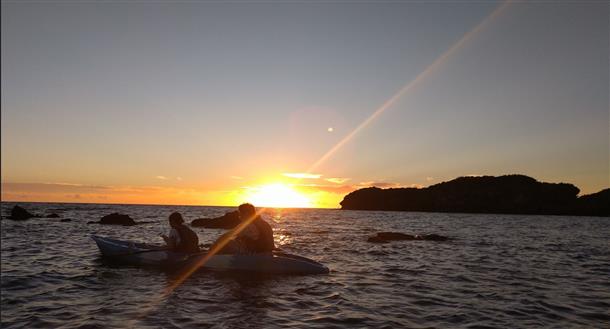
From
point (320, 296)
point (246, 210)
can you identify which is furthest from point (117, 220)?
point (320, 296)

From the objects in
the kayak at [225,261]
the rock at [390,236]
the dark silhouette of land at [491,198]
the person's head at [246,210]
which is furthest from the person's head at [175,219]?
the dark silhouette of land at [491,198]

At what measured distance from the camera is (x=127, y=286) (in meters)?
13.4

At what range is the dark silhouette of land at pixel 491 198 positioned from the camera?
11869 cm

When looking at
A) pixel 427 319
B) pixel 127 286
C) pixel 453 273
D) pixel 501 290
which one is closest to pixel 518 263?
pixel 453 273

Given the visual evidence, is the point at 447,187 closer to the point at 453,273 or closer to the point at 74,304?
the point at 453,273

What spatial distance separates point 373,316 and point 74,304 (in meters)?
7.92

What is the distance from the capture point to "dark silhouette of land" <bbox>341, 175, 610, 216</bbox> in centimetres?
11869

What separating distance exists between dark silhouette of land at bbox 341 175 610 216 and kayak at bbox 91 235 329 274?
127497 mm

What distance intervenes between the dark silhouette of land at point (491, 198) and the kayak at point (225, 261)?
12750cm

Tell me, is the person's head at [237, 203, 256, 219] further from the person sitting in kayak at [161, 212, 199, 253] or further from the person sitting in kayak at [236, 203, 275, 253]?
the person sitting in kayak at [161, 212, 199, 253]

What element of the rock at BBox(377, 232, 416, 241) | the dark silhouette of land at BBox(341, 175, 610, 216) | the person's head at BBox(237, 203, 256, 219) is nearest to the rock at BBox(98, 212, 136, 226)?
the rock at BBox(377, 232, 416, 241)

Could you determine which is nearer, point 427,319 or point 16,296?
point 427,319

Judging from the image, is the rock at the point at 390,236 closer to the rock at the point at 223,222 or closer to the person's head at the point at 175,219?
the person's head at the point at 175,219

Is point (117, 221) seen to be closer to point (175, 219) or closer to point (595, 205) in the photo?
point (175, 219)
